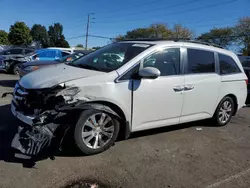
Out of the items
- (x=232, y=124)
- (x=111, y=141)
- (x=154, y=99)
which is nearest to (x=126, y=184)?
(x=111, y=141)

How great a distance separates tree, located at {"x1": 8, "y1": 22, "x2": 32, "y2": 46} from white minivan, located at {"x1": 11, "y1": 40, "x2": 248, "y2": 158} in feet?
226

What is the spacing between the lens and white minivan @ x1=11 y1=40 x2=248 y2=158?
3363mm

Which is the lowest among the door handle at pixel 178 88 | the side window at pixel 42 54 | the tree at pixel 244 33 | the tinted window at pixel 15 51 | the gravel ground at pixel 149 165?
the gravel ground at pixel 149 165

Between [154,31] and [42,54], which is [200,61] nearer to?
[42,54]

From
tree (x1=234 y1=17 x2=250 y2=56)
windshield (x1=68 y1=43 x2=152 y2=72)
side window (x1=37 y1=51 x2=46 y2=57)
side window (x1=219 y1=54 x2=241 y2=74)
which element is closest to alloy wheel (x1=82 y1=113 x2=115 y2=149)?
windshield (x1=68 y1=43 x2=152 y2=72)

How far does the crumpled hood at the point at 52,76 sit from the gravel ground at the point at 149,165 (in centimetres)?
105

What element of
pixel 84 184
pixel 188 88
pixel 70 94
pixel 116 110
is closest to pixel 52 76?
pixel 70 94

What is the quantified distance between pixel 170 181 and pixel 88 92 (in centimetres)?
163

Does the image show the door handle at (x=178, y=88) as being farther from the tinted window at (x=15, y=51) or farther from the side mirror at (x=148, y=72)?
the tinted window at (x=15, y=51)

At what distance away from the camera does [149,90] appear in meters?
3.96

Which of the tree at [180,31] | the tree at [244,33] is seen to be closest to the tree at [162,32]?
the tree at [180,31]

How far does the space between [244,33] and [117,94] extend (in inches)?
1979

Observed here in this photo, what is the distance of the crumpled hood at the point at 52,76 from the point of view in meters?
3.52

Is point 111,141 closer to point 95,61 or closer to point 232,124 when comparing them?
point 95,61
